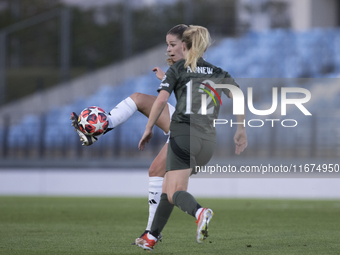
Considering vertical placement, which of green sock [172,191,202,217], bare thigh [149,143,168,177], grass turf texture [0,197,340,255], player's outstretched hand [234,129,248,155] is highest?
player's outstretched hand [234,129,248,155]

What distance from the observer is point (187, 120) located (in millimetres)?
3926

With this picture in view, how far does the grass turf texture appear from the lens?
14.3ft

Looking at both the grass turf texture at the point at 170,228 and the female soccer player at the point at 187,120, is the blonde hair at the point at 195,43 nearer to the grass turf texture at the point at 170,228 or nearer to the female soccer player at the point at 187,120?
the female soccer player at the point at 187,120

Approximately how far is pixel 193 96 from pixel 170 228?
2.29 meters

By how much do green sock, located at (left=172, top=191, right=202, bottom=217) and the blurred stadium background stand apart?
795 cm

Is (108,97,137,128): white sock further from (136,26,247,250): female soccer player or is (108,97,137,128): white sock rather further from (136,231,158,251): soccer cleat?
(136,231,158,251): soccer cleat

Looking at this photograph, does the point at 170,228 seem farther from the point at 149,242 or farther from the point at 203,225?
the point at 203,225

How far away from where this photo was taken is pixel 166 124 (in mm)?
4754

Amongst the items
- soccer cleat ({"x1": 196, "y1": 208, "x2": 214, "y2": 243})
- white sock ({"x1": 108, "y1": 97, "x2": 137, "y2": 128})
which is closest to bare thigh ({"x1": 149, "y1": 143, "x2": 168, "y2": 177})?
white sock ({"x1": 108, "y1": 97, "x2": 137, "y2": 128})

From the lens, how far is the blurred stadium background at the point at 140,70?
38.7ft

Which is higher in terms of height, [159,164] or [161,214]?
[159,164]

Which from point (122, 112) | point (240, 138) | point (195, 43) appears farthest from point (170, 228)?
point (195, 43)

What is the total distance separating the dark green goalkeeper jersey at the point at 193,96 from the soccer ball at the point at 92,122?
28.4 inches

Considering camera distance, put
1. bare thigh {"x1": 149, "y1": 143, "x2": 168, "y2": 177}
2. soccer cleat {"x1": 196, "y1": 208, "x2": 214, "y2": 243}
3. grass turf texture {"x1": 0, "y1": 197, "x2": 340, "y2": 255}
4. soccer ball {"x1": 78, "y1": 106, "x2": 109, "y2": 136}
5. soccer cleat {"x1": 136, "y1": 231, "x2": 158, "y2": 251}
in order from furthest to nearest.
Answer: bare thigh {"x1": 149, "y1": 143, "x2": 168, "y2": 177} < soccer ball {"x1": 78, "y1": 106, "x2": 109, "y2": 136} < grass turf texture {"x1": 0, "y1": 197, "x2": 340, "y2": 255} < soccer cleat {"x1": 136, "y1": 231, "x2": 158, "y2": 251} < soccer cleat {"x1": 196, "y1": 208, "x2": 214, "y2": 243}
